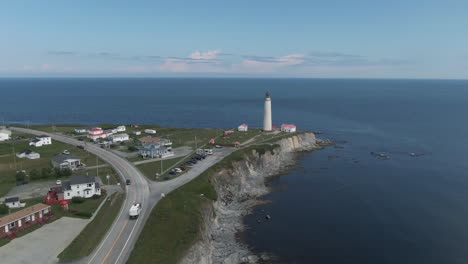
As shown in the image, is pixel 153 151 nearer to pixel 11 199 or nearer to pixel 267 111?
pixel 11 199

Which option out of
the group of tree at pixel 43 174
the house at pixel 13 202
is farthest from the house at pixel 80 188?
the group of tree at pixel 43 174

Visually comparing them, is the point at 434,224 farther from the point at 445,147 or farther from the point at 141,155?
the point at 445,147

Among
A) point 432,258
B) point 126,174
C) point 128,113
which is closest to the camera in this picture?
point 432,258

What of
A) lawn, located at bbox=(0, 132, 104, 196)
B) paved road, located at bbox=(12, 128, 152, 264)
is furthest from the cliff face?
lawn, located at bbox=(0, 132, 104, 196)

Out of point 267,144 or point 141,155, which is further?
point 267,144

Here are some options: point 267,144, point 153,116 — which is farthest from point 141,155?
point 153,116

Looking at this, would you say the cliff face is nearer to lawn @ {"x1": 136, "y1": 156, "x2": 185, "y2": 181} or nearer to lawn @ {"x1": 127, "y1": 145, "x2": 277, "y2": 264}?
lawn @ {"x1": 127, "y1": 145, "x2": 277, "y2": 264}
